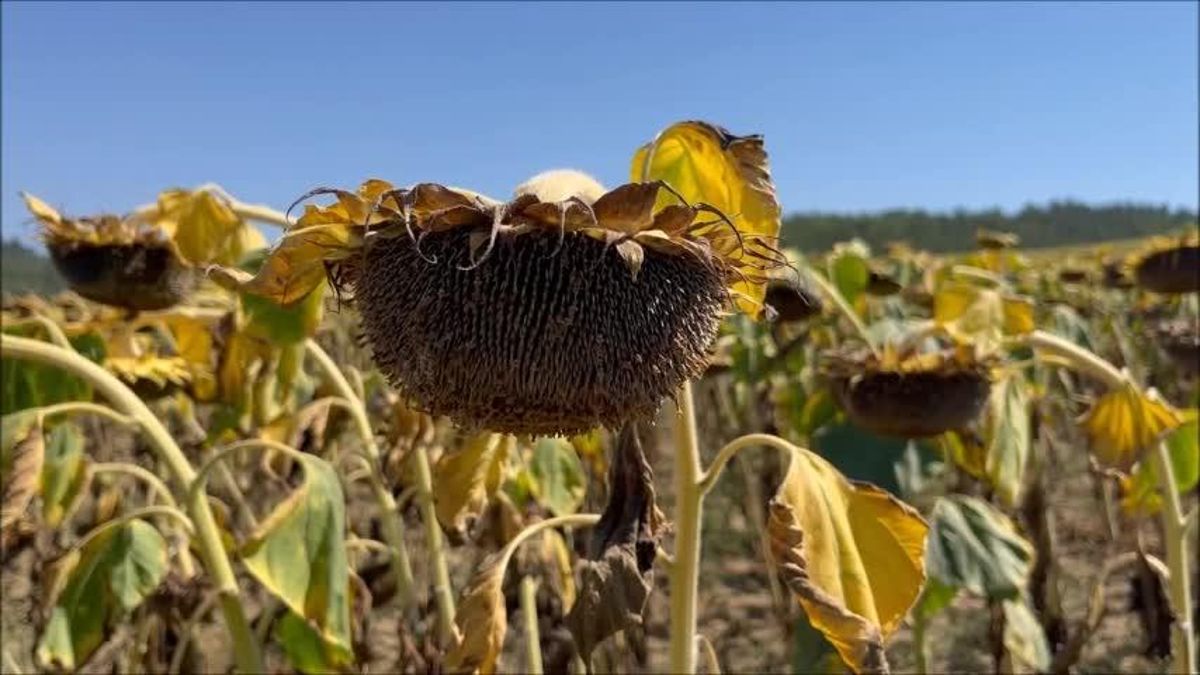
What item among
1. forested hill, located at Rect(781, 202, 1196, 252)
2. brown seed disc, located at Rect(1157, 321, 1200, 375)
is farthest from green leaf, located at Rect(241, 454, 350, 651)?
forested hill, located at Rect(781, 202, 1196, 252)

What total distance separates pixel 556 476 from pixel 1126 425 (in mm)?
941

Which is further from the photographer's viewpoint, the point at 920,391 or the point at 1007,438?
the point at 1007,438

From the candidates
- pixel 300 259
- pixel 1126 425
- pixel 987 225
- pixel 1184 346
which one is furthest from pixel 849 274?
pixel 987 225

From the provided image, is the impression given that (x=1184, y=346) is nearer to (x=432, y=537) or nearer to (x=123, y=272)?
(x=432, y=537)

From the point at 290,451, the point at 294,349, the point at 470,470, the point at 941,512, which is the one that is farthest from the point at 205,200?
the point at 941,512

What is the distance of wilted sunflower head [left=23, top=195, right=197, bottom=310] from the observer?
5.67ft

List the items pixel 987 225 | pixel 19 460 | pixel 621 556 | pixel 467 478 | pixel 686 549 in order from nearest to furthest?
1. pixel 621 556
2. pixel 686 549
3. pixel 467 478
4. pixel 19 460
5. pixel 987 225

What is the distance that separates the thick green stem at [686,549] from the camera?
3.93 ft

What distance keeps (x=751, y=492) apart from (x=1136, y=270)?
5.03ft

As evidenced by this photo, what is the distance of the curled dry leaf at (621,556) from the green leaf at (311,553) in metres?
0.58

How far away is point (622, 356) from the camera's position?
0.86m

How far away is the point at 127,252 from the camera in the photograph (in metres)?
1.74

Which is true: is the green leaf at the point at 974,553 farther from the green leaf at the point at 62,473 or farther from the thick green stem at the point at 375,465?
the green leaf at the point at 62,473

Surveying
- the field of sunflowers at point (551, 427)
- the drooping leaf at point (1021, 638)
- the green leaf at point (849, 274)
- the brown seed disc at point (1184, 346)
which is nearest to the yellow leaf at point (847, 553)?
the field of sunflowers at point (551, 427)
